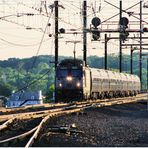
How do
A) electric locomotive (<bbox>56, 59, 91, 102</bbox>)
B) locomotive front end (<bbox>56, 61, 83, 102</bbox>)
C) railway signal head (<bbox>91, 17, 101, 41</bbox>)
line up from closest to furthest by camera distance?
railway signal head (<bbox>91, 17, 101, 41</bbox>) < electric locomotive (<bbox>56, 59, 91, 102</bbox>) < locomotive front end (<bbox>56, 61, 83, 102</bbox>)

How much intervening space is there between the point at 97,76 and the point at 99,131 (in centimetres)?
3397

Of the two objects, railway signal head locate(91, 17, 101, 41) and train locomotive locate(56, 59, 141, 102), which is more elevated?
railway signal head locate(91, 17, 101, 41)

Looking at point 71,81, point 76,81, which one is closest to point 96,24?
point 76,81

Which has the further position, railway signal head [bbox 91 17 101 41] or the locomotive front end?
the locomotive front end

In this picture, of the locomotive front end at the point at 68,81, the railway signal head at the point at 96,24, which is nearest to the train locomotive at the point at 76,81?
the locomotive front end at the point at 68,81

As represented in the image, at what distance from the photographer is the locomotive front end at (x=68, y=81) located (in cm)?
4675

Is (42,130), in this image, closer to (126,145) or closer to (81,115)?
(126,145)

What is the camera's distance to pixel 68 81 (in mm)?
47125

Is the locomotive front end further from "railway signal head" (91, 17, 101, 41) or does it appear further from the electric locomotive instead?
"railway signal head" (91, 17, 101, 41)

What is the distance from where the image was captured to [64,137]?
16688mm

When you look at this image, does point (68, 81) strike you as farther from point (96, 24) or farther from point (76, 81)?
point (96, 24)

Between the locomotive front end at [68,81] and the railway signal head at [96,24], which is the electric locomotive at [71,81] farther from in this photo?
the railway signal head at [96,24]

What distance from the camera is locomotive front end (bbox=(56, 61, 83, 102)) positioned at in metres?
46.8

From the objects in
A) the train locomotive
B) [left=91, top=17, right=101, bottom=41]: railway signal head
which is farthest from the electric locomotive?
[left=91, top=17, right=101, bottom=41]: railway signal head
